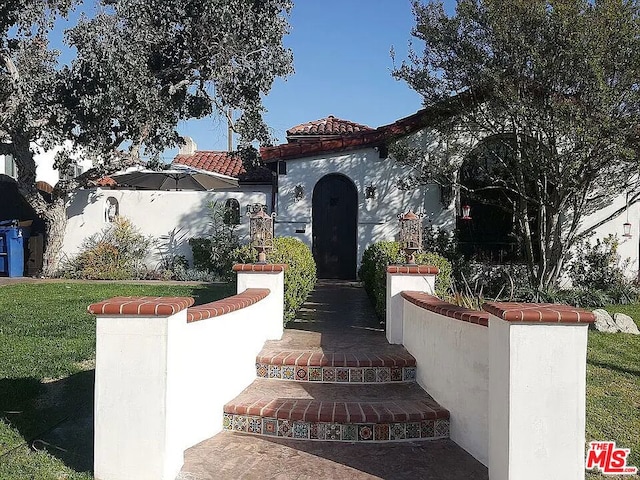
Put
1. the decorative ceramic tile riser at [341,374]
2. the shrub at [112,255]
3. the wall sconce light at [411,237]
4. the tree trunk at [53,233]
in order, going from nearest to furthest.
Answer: the decorative ceramic tile riser at [341,374], the wall sconce light at [411,237], the shrub at [112,255], the tree trunk at [53,233]

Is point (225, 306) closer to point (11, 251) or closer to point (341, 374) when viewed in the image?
point (341, 374)

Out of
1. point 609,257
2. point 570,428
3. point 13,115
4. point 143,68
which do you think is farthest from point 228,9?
point 570,428

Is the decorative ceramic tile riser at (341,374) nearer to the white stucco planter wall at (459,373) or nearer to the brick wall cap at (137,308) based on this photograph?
the white stucco planter wall at (459,373)

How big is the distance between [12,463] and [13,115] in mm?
10604

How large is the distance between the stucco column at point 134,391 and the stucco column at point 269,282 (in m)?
3.00

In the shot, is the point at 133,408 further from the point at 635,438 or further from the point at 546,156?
the point at 546,156

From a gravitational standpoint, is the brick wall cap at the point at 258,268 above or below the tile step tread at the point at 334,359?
above

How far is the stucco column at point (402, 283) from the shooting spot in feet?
21.9

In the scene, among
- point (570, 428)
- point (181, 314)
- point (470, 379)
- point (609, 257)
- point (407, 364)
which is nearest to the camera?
point (570, 428)

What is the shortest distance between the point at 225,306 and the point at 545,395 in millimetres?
2657

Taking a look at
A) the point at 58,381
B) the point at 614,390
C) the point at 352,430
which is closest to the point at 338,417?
the point at 352,430

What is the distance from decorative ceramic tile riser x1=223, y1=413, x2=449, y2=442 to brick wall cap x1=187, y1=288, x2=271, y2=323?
0.95m

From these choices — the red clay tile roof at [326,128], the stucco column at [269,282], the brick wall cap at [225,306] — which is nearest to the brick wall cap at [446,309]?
the stucco column at [269,282]

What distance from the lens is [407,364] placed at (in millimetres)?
5648
